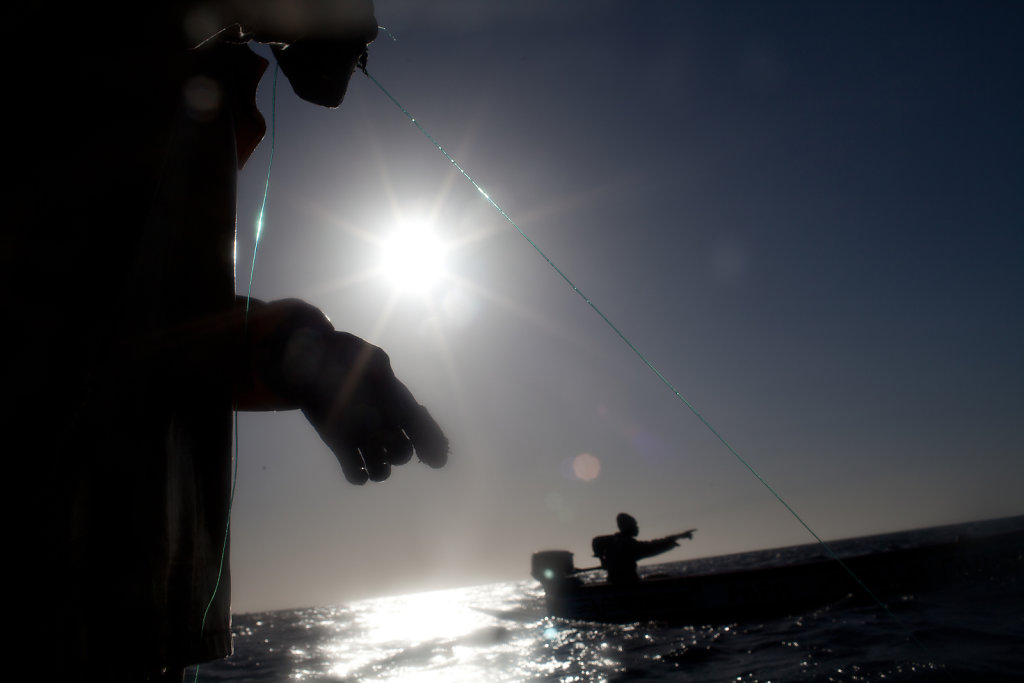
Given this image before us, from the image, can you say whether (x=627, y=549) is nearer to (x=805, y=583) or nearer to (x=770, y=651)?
(x=805, y=583)

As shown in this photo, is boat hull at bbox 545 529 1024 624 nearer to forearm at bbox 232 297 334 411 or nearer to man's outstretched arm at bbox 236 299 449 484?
man's outstretched arm at bbox 236 299 449 484

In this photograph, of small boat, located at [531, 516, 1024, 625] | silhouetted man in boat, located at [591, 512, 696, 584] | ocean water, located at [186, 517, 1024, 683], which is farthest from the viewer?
silhouetted man in boat, located at [591, 512, 696, 584]

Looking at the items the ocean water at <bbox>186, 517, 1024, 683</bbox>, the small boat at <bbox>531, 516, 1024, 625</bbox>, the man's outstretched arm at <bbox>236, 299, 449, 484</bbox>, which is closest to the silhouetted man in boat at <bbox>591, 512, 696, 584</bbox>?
the small boat at <bbox>531, 516, 1024, 625</bbox>

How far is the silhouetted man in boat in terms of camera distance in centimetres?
1873

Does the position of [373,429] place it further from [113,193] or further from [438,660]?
[438,660]

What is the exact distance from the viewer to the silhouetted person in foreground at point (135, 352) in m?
0.96

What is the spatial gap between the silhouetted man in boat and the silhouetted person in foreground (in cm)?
1897

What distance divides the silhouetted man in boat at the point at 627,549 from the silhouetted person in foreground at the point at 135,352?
1897 cm

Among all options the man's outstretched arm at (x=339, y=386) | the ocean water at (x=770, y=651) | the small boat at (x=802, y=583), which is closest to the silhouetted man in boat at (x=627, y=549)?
the small boat at (x=802, y=583)

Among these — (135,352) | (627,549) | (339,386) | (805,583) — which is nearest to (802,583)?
(805,583)

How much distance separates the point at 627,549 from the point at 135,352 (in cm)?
1961

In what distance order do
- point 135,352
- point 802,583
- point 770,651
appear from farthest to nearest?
point 802,583, point 770,651, point 135,352

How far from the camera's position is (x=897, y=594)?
16.5 meters

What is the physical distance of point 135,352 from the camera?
3.63ft
